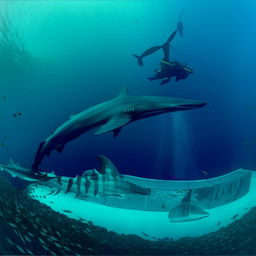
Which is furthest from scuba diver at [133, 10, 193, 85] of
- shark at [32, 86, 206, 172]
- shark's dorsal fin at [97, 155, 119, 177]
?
shark's dorsal fin at [97, 155, 119, 177]

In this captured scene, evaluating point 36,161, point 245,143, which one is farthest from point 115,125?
Result: point 245,143

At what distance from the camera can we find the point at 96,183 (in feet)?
7.61

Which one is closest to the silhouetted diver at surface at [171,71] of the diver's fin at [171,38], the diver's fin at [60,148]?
the diver's fin at [171,38]

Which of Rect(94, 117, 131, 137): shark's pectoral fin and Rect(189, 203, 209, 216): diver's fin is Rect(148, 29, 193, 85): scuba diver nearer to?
Rect(94, 117, 131, 137): shark's pectoral fin

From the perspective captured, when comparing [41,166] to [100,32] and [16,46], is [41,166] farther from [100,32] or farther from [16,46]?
[100,32]

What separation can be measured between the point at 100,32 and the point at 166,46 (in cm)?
48

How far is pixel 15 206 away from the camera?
8.69 feet

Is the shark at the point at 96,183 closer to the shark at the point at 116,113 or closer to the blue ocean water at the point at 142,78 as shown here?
the blue ocean water at the point at 142,78

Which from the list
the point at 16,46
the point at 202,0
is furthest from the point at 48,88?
the point at 202,0

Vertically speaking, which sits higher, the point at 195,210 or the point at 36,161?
the point at 36,161

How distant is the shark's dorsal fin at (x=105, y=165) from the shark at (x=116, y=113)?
0.19 metres

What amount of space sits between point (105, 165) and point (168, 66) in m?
0.83

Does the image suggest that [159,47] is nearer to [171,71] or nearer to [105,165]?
[171,71]

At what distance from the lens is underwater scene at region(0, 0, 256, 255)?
2.17 meters
